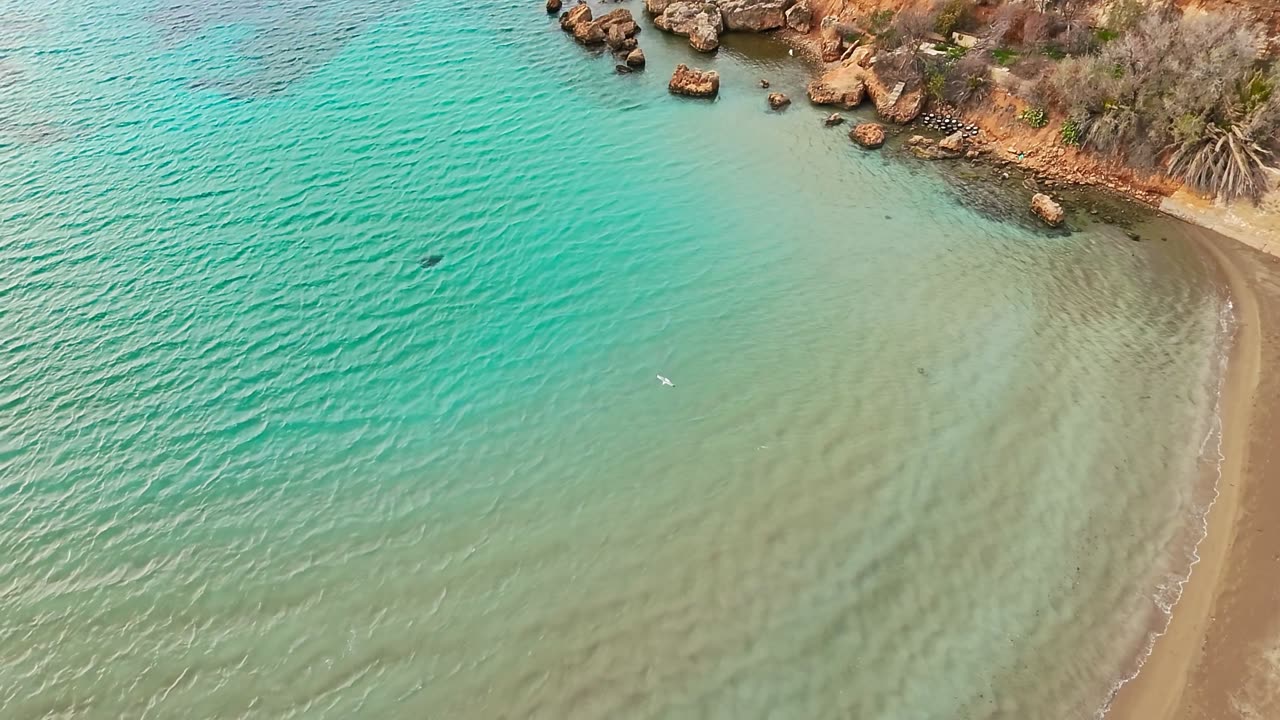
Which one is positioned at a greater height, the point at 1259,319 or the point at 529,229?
the point at 1259,319

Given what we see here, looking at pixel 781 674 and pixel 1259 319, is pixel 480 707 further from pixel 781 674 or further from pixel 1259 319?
pixel 1259 319

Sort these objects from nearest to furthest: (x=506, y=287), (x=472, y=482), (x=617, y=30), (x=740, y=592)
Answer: (x=740, y=592)
(x=472, y=482)
(x=506, y=287)
(x=617, y=30)

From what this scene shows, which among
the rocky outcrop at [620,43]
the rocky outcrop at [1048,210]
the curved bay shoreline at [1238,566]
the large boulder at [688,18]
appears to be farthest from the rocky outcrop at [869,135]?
the rocky outcrop at [620,43]

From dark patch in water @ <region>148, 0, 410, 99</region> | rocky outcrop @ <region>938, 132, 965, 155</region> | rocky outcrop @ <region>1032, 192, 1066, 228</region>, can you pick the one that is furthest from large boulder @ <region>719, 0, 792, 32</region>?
dark patch in water @ <region>148, 0, 410, 99</region>

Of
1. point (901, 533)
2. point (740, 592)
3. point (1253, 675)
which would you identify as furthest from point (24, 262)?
point (1253, 675)

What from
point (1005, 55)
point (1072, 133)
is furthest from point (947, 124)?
point (1072, 133)

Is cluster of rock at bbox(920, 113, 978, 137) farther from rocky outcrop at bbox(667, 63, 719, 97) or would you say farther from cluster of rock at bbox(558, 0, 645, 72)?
cluster of rock at bbox(558, 0, 645, 72)
